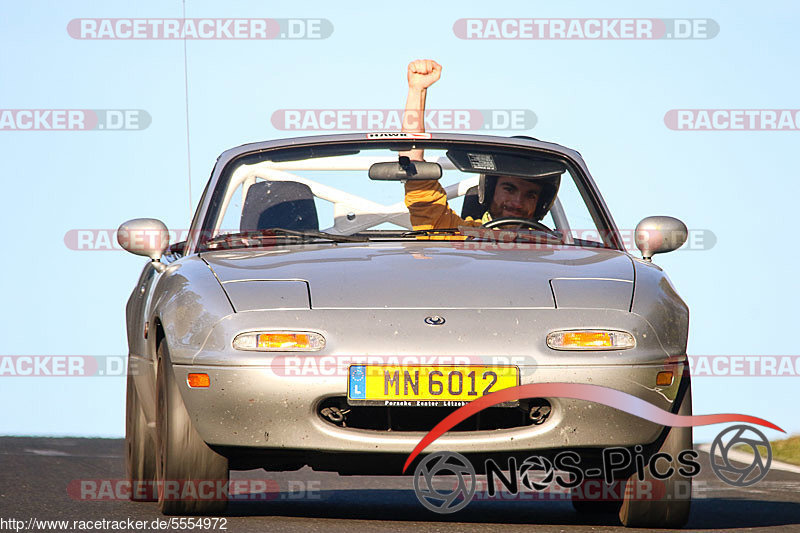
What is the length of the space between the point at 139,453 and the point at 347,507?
101cm

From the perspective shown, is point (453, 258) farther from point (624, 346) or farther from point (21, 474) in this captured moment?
point (21, 474)

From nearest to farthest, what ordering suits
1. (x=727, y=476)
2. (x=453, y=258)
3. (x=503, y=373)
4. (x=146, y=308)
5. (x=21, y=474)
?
(x=503, y=373) < (x=453, y=258) < (x=146, y=308) < (x=21, y=474) < (x=727, y=476)

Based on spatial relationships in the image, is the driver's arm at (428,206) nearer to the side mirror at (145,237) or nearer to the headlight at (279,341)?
the side mirror at (145,237)

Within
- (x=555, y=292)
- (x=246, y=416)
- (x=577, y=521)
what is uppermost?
(x=555, y=292)

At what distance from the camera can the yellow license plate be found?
5094 millimetres

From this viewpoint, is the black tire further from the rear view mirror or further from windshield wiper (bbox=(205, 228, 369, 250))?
the rear view mirror

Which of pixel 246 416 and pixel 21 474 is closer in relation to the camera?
pixel 246 416

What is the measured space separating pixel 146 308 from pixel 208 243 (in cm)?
Result: 41

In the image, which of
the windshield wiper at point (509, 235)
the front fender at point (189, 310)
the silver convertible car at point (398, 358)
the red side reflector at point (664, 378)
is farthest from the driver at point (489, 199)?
the red side reflector at point (664, 378)

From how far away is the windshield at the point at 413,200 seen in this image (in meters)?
6.69

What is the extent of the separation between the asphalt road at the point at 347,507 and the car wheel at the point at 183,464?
126 millimetres

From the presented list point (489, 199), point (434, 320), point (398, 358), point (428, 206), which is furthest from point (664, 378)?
point (489, 199)

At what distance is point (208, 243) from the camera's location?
658 centimetres

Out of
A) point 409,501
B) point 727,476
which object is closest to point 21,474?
Result: point 409,501
